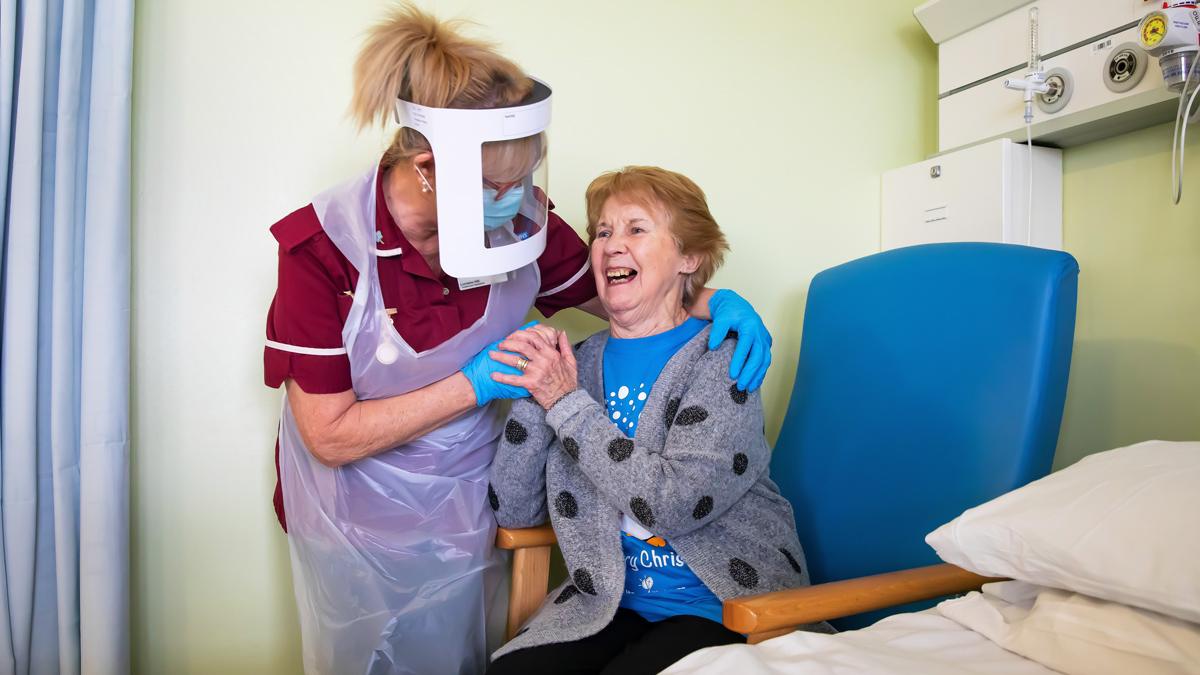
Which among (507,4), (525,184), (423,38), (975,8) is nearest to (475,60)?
(423,38)

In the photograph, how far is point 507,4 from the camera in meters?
1.89

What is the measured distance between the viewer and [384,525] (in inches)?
58.9

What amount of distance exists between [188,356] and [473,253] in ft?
2.51

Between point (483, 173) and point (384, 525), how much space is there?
66 cm

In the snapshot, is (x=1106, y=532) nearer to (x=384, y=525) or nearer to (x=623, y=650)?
(x=623, y=650)

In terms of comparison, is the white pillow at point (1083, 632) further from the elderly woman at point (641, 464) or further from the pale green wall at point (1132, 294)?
the pale green wall at point (1132, 294)

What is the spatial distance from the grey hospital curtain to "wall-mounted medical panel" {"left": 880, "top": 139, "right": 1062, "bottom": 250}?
5.91 ft

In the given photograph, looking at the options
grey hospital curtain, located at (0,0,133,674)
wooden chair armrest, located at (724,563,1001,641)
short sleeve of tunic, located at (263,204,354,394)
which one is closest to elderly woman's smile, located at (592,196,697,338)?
short sleeve of tunic, located at (263,204,354,394)

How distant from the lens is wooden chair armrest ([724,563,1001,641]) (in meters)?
1.08

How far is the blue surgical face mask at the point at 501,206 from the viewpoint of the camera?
1.33m

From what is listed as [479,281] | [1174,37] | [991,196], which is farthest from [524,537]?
[1174,37]

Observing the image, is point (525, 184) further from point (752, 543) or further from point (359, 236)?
point (752, 543)

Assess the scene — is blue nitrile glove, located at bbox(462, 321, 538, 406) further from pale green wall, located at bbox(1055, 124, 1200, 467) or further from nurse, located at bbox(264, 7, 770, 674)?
pale green wall, located at bbox(1055, 124, 1200, 467)

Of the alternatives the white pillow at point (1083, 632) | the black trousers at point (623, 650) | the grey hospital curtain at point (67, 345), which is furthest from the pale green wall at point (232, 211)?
the white pillow at point (1083, 632)
